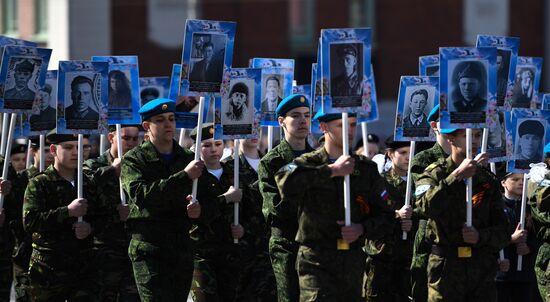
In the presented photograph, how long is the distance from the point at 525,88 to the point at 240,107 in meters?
3.30

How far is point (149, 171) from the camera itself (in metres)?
11.5

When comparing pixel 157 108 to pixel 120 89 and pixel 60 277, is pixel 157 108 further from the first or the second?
pixel 120 89

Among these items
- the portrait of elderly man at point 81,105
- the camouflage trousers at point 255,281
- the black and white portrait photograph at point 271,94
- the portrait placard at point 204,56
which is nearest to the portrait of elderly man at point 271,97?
the black and white portrait photograph at point 271,94

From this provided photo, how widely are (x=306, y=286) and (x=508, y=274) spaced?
3.39 meters

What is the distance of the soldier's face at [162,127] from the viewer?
11.6 m

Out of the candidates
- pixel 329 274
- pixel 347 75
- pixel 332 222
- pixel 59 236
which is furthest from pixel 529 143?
pixel 59 236

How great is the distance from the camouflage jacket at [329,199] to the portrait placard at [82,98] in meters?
2.62

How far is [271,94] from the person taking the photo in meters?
14.0

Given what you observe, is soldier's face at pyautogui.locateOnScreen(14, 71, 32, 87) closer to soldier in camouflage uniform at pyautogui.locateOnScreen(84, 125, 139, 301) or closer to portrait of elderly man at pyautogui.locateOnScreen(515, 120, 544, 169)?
soldier in camouflage uniform at pyautogui.locateOnScreen(84, 125, 139, 301)

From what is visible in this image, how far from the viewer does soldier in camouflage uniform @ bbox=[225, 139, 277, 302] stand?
510 inches

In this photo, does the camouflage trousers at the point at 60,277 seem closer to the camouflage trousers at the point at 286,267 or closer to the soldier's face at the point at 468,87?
the camouflage trousers at the point at 286,267

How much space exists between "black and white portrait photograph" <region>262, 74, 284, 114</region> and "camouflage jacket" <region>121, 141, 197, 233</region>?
7.67ft

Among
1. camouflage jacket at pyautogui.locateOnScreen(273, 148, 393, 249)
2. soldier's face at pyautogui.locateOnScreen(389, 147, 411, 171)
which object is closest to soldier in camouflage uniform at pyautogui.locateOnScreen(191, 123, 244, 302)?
soldier's face at pyautogui.locateOnScreen(389, 147, 411, 171)

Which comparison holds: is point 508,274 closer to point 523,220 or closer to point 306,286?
point 523,220
